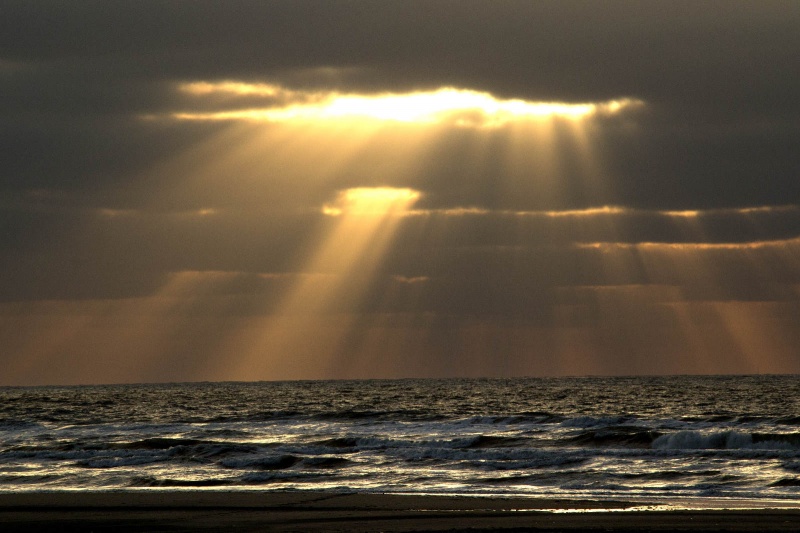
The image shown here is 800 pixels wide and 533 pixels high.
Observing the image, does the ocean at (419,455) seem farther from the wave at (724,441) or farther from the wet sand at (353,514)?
the wet sand at (353,514)

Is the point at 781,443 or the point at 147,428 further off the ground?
the point at 147,428

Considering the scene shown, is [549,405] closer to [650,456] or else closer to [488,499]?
[650,456]

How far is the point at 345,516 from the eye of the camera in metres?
21.0

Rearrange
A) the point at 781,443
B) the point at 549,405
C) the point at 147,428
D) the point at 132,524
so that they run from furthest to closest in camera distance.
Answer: the point at 549,405, the point at 147,428, the point at 781,443, the point at 132,524

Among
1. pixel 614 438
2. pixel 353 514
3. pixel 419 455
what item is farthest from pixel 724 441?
Result: pixel 353 514

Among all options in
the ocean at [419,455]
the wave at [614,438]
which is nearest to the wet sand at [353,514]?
the ocean at [419,455]

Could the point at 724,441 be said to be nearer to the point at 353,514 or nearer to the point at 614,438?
the point at 614,438

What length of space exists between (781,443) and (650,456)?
11.1 m

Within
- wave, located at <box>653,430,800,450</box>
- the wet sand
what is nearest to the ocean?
wave, located at <box>653,430,800,450</box>

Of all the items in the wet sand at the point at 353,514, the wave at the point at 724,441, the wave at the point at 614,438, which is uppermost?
the wet sand at the point at 353,514

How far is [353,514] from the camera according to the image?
2139cm

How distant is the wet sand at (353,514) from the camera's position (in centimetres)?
1900

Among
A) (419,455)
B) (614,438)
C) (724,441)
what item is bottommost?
(724,441)

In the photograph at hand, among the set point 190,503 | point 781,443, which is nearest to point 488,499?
point 190,503
